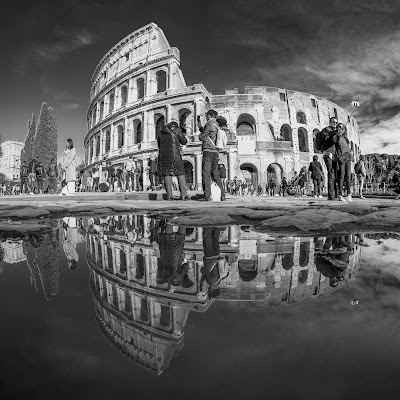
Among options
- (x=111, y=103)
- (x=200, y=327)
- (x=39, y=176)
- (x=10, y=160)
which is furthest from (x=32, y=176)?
(x=10, y=160)

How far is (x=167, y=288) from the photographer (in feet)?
2.89

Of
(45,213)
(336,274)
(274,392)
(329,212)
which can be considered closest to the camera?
(274,392)

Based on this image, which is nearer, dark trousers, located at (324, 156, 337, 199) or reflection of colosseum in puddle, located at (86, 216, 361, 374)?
reflection of colosseum in puddle, located at (86, 216, 361, 374)

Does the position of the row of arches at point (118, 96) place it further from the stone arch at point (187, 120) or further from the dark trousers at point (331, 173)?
the dark trousers at point (331, 173)

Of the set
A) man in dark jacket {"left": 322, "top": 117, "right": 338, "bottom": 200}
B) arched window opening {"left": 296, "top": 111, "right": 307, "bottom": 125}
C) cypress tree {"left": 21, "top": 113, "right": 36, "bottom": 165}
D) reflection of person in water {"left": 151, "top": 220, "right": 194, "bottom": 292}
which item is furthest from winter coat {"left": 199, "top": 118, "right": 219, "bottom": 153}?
cypress tree {"left": 21, "top": 113, "right": 36, "bottom": 165}

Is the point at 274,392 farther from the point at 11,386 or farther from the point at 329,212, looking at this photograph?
the point at 329,212

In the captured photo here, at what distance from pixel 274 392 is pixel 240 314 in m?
0.27

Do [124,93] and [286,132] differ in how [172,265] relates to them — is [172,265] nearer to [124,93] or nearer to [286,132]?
[124,93]

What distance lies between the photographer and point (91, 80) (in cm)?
3594

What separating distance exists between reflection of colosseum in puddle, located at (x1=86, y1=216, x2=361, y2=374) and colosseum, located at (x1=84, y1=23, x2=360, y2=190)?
62.2 feet

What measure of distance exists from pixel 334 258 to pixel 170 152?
14.9 ft

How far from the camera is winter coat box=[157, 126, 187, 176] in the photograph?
5.43m

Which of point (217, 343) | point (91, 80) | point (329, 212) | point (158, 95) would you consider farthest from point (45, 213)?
point (91, 80)

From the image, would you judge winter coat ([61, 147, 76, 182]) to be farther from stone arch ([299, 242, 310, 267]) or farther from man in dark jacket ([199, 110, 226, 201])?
stone arch ([299, 242, 310, 267])
